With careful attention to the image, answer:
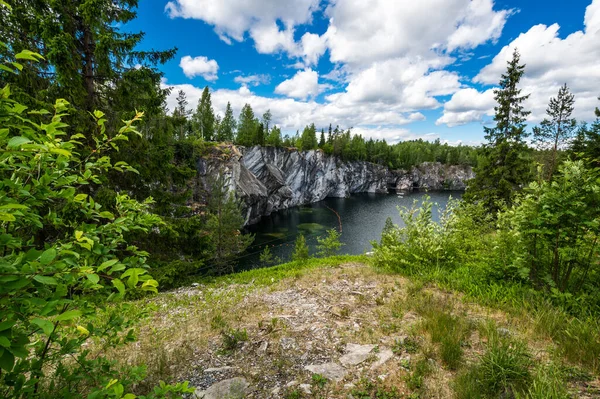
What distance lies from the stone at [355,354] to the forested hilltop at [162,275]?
0.29 feet

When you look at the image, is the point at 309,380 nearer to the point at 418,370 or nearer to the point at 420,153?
the point at 418,370

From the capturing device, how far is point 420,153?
5007 inches

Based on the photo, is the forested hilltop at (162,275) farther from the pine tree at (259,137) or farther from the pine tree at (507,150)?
the pine tree at (259,137)

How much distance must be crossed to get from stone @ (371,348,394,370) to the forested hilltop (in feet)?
0.28

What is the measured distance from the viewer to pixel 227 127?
73188 mm

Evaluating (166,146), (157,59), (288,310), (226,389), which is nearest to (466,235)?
(288,310)

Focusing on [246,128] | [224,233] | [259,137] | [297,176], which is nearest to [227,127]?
[246,128]

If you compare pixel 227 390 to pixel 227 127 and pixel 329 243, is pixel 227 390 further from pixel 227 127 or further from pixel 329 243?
pixel 227 127

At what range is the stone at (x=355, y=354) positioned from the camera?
425 centimetres

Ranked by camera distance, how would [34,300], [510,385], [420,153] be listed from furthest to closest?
[420,153], [510,385], [34,300]

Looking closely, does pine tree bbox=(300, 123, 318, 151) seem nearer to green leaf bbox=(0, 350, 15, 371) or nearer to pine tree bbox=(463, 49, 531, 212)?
pine tree bbox=(463, 49, 531, 212)

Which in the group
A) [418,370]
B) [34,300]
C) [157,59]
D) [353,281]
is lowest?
[353,281]

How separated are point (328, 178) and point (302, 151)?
14917mm

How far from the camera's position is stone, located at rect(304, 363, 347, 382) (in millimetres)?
3947
